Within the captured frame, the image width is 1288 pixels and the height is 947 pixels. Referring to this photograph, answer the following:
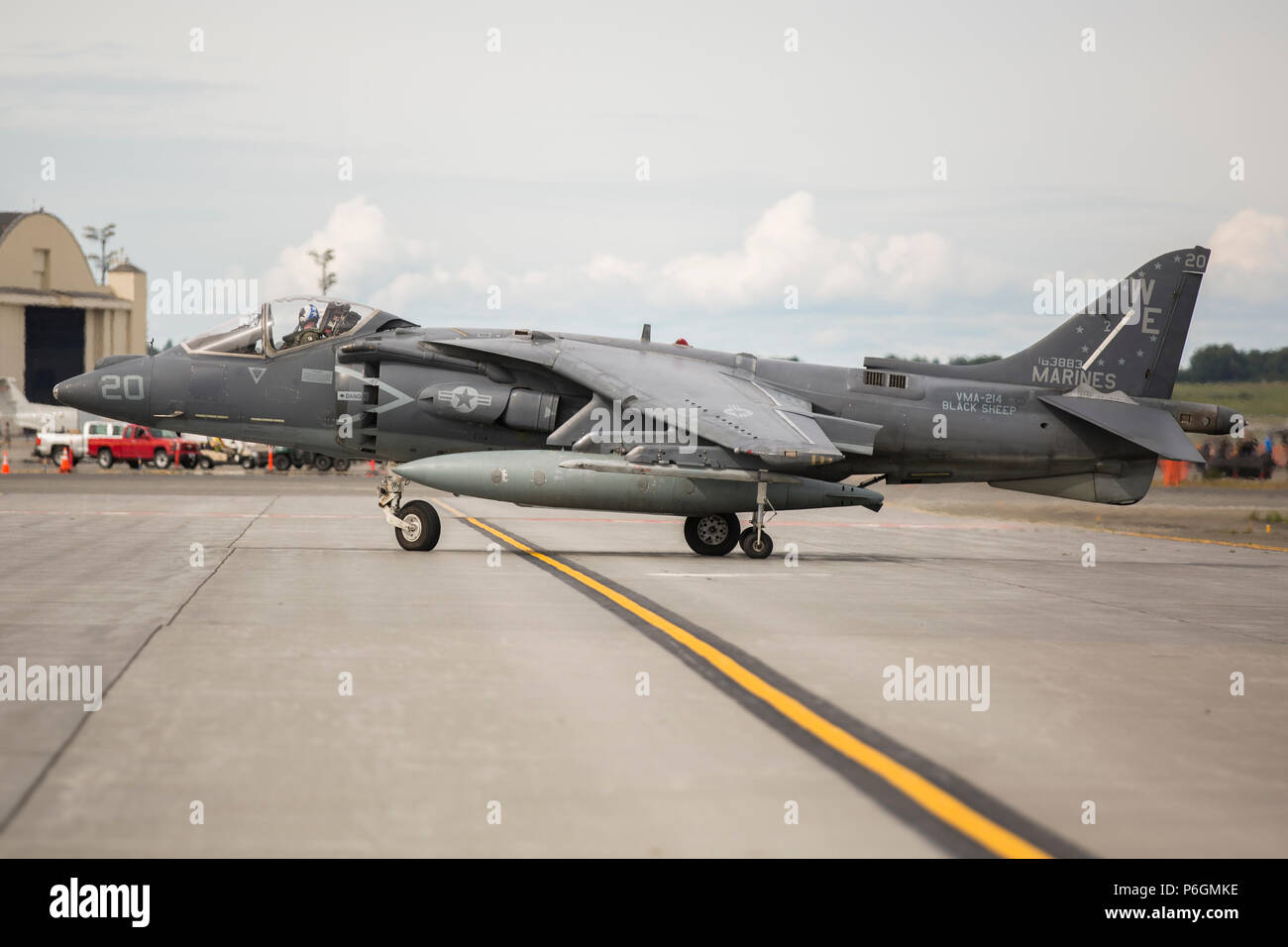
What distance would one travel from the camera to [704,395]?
17.8m

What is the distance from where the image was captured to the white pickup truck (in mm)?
54875

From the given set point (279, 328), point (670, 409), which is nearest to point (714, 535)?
point (670, 409)

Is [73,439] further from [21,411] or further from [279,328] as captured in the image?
[279,328]

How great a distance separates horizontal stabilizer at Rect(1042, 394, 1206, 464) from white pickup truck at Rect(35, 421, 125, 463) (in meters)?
44.3

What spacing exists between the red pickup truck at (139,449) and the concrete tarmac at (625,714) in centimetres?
4207

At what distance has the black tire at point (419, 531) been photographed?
18016 millimetres

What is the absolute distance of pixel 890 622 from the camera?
1150cm

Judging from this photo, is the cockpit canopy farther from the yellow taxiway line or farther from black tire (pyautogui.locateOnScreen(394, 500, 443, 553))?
the yellow taxiway line

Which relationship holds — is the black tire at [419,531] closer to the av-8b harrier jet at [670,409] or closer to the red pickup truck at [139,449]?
the av-8b harrier jet at [670,409]

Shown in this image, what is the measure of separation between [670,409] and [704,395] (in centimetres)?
80

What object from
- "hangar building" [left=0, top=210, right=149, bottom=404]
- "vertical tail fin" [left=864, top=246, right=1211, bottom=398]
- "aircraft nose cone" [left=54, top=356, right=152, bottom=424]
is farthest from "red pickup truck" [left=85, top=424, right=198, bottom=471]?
"vertical tail fin" [left=864, top=246, right=1211, bottom=398]
